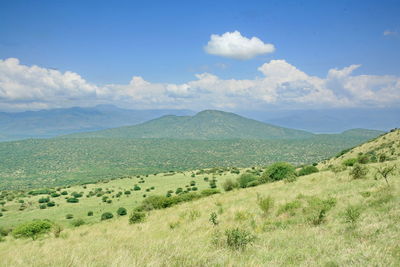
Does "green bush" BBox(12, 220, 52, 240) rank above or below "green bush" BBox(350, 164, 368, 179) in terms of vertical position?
below

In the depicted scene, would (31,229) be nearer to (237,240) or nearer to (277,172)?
(237,240)

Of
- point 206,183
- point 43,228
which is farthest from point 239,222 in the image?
point 206,183

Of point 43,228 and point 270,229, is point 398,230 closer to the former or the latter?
point 270,229

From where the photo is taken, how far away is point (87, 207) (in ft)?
179

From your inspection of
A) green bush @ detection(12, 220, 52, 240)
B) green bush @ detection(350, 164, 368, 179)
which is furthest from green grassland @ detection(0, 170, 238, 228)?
green bush @ detection(350, 164, 368, 179)

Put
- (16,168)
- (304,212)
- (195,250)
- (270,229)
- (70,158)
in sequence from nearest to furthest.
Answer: (195,250) < (270,229) < (304,212) < (16,168) < (70,158)

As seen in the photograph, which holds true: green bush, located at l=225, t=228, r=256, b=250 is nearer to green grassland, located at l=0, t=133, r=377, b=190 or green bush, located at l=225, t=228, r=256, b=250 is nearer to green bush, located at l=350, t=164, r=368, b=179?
green bush, located at l=350, t=164, r=368, b=179

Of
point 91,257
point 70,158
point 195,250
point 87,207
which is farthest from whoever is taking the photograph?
point 70,158

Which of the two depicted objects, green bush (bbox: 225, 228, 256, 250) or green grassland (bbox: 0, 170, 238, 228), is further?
green grassland (bbox: 0, 170, 238, 228)

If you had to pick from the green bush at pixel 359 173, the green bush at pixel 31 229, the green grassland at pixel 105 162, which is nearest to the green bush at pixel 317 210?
the green bush at pixel 359 173

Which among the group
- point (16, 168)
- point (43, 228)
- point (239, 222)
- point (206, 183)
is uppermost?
point (239, 222)

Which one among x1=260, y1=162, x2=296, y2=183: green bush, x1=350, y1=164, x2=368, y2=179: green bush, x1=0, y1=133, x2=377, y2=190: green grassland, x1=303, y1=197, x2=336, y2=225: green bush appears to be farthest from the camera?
x1=0, y1=133, x2=377, y2=190: green grassland

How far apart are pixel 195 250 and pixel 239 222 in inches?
238

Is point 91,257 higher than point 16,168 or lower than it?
higher
